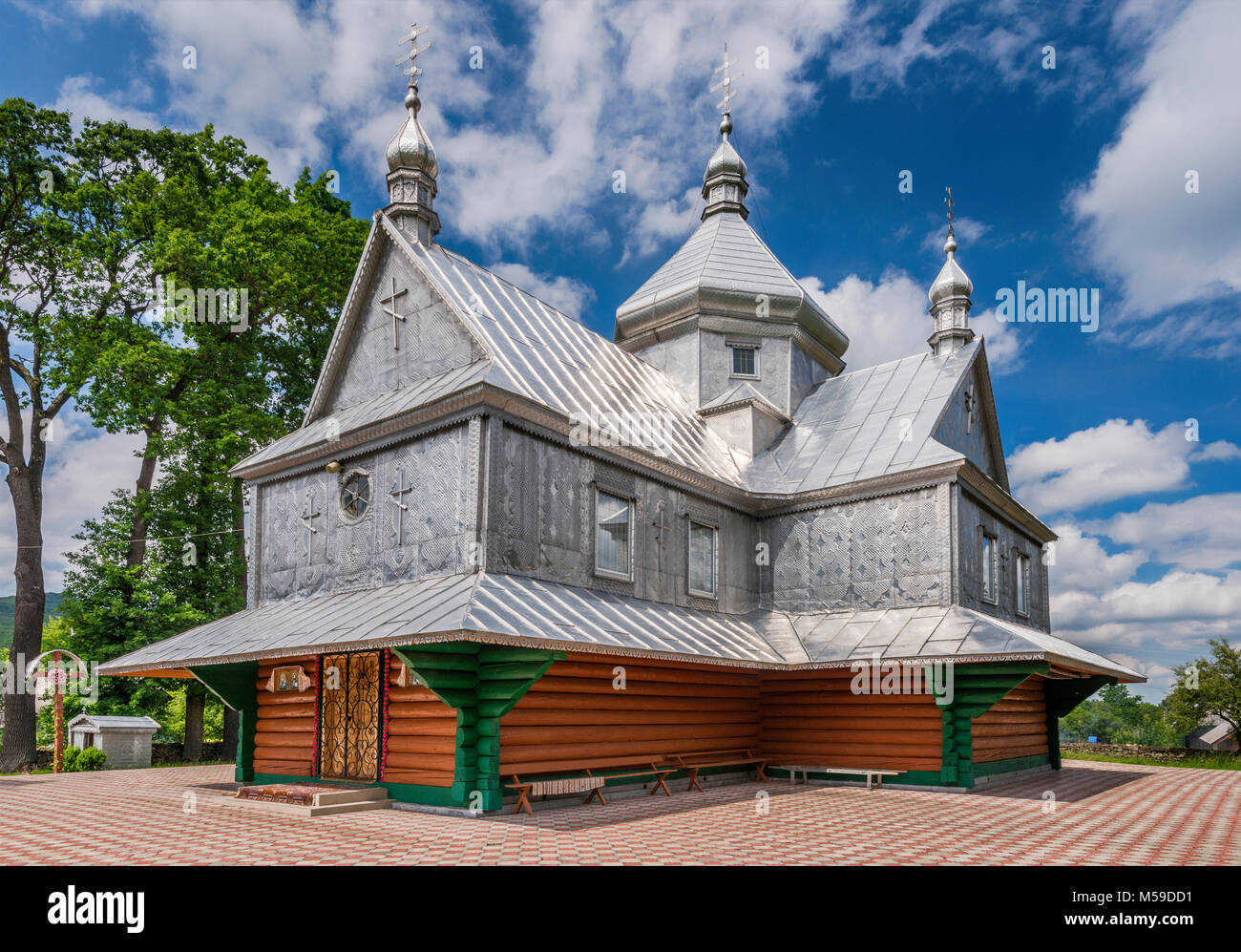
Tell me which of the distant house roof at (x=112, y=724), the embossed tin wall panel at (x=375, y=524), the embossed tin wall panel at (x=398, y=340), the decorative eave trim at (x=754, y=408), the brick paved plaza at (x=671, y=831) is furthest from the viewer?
the distant house roof at (x=112, y=724)

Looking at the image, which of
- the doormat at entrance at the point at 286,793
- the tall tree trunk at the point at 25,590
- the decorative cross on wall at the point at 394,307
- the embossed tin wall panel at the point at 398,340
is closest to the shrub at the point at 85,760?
the tall tree trunk at the point at 25,590

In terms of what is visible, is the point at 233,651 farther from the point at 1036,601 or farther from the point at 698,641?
the point at 1036,601

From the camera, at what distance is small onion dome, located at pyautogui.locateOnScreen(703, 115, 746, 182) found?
2306 centimetres

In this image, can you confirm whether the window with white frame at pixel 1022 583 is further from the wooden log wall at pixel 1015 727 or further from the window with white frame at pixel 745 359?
the window with white frame at pixel 745 359

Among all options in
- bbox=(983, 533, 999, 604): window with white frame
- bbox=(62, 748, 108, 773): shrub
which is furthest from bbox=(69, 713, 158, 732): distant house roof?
bbox=(983, 533, 999, 604): window with white frame

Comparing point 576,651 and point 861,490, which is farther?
point 861,490

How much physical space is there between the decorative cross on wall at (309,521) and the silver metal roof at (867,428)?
26.0 feet

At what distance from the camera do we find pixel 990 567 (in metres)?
16.9

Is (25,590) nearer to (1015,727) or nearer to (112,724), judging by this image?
(112,724)

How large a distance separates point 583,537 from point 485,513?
1.99 m

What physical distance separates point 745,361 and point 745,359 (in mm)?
43

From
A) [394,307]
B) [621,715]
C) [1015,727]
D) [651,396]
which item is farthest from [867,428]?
[394,307]

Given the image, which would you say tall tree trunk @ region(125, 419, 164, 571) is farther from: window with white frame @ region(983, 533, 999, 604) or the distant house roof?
window with white frame @ region(983, 533, 999, 604)

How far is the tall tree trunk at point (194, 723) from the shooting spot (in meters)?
21.2
